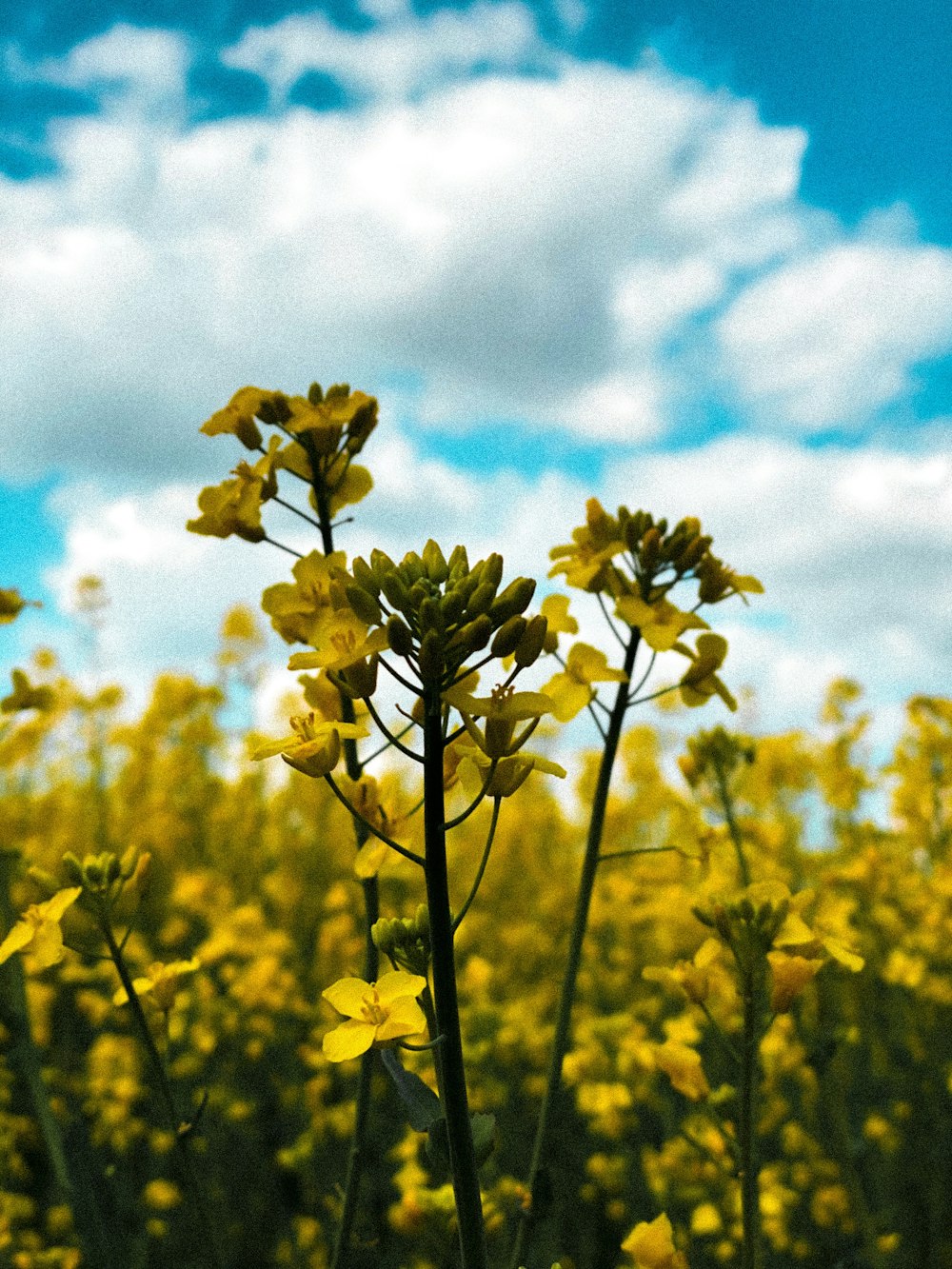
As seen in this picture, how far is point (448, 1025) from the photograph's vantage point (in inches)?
56.6

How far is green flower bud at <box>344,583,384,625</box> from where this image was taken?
1446 millimetres

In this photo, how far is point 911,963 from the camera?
5.05 meters

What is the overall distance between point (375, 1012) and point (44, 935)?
0.87 metres

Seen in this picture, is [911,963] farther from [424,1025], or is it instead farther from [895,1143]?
[424,1025]

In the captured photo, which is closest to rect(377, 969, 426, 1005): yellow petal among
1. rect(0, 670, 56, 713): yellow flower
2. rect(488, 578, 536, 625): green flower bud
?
rect(488, 578, 536, 625): green flower bud

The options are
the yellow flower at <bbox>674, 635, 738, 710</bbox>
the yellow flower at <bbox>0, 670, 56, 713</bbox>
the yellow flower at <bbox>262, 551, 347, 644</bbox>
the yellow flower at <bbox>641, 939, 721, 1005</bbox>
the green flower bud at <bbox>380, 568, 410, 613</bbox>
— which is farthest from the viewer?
the yellow flower at <bbox>0, 670, 56, 713</bbox>

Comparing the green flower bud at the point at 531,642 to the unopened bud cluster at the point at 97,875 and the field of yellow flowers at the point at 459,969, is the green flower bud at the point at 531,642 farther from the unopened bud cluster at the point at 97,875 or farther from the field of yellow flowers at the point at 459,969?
the unopened bud cluster at the point at 97,875

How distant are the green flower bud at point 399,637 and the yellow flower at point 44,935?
1.01 meters

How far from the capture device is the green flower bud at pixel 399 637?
144cm

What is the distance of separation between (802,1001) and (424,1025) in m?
3.17

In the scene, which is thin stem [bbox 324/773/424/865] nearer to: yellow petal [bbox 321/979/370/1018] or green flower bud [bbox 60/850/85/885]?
yellow petal [bbox 321/979/370/1018]

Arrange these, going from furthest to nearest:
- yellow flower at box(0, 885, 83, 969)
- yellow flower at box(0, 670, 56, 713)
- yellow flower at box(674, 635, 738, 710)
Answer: yellow flower at box(0, 670, 56, 713)
yellow flower at box(674, 635, 738, 710)
yellow flower at box(0, 885, 83, 969)

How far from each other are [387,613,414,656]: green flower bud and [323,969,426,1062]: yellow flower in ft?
1.56

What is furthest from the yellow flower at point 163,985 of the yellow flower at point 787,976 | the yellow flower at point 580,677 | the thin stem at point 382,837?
the yellow flower at point 787,976
